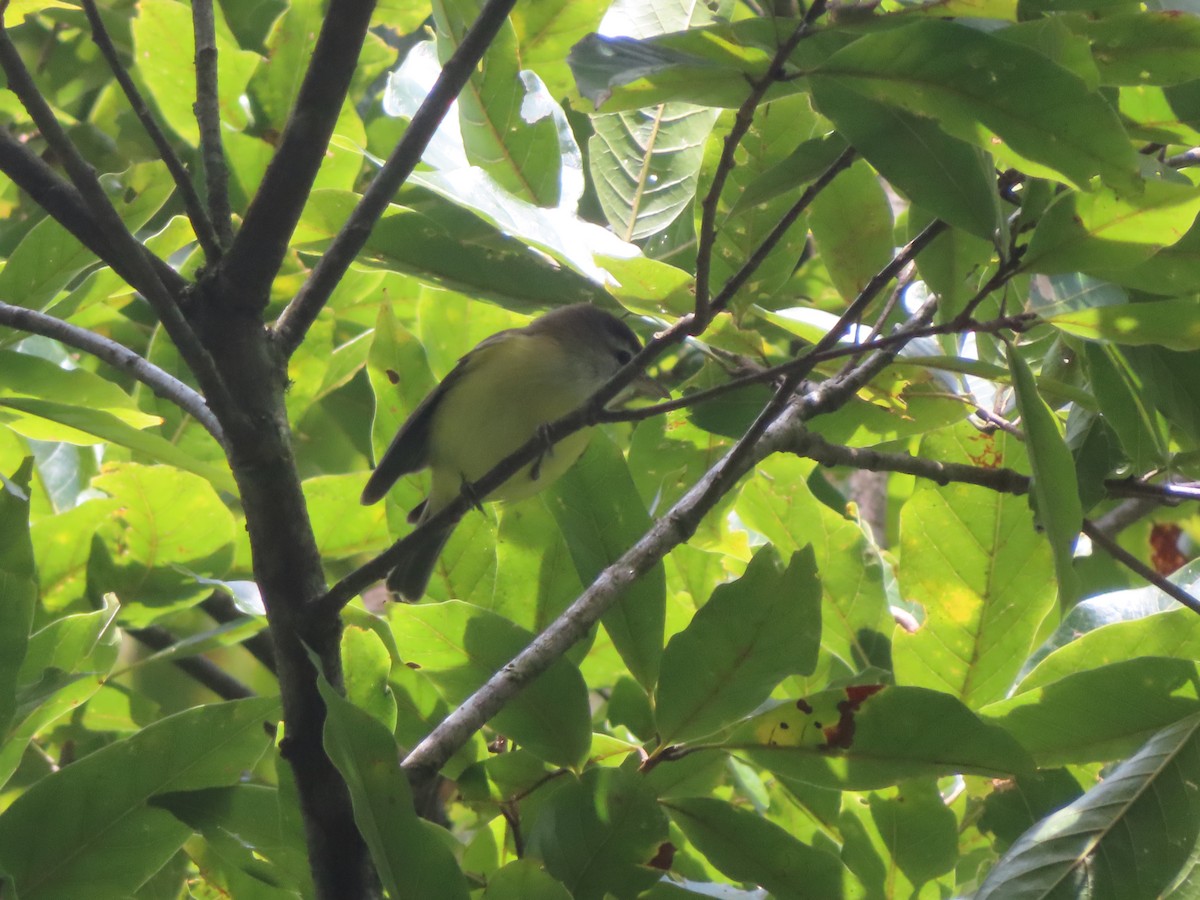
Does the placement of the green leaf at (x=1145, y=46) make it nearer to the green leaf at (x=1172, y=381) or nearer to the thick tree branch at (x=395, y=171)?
the green leaf at (x=1172, y=381)

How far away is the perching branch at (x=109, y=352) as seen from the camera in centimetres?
Answer: 197

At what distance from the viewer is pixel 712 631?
1917mm

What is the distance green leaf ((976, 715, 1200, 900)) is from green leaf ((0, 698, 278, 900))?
1.23 meters

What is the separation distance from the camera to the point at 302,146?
1.73m

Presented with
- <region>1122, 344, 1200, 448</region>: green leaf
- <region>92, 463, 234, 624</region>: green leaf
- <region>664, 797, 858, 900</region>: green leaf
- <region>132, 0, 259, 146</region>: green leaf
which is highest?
<region>132, 0, 259, 146</region>: green leaf

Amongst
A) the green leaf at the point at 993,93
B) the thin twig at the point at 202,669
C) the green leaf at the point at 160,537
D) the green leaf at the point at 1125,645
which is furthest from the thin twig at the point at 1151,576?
the thin twig at the point at 202,669

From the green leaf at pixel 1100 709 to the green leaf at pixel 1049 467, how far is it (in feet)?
1.10

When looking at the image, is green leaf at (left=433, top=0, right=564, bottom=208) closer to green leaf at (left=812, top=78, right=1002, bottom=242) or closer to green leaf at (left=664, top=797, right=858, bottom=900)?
green leaf at (left=812, top=78, right=1002, bottom=242)

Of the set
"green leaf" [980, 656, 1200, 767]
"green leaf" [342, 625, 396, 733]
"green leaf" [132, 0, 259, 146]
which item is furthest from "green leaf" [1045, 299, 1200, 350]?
"green leaf" [132, 0, 259, 146]

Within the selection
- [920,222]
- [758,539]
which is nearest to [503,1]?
[920,222]

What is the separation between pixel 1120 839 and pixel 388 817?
41.7 inches

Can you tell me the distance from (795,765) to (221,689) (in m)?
2.34

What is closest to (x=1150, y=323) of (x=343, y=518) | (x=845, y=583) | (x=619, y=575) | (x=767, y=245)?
(x=767, y=245)

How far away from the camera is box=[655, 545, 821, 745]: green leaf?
1880 millimetres
